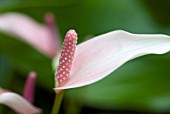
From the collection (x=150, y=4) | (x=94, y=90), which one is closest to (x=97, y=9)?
(x=150, y=4)

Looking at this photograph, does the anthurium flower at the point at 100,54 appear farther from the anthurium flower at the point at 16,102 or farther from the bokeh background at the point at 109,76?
the bokeh background at the point at 109,76

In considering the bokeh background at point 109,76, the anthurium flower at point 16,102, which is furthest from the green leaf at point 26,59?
the anthurium flower at point 16,102

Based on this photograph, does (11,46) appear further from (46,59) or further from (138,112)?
(138,112)

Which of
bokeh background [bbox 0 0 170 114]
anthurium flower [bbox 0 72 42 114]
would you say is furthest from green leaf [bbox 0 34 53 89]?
anthurium flower [bbox 0 72 42 114]

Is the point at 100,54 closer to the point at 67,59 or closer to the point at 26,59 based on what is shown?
the point at 67,59

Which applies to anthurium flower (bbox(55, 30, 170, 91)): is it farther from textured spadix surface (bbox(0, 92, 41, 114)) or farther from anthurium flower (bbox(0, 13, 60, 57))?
anthurium flower (bbox(0, 13, 60, 57))

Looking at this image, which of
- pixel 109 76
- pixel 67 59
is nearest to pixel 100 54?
pixel 67 59
